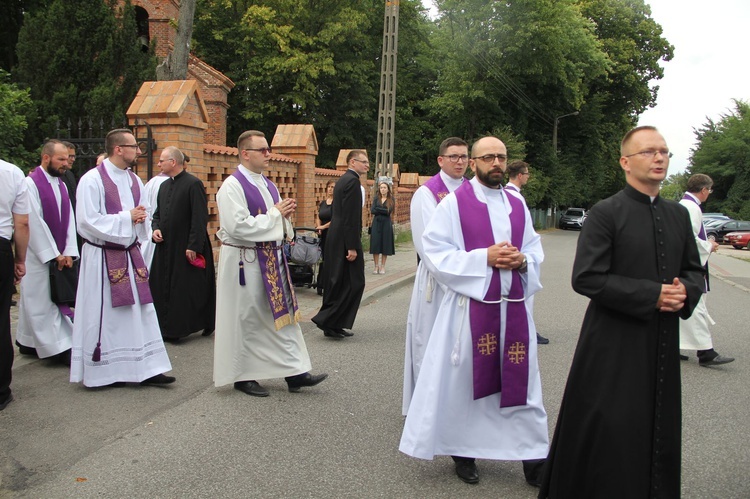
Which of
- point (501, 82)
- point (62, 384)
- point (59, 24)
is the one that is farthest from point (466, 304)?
point (501, 82)

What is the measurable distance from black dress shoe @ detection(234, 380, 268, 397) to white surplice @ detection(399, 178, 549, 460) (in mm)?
1890

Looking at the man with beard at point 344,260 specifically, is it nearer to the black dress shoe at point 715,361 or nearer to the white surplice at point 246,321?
the white surplice at point 246,321

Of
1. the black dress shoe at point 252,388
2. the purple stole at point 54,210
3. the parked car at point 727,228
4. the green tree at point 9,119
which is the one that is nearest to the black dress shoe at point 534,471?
the black dress shoe at point 252,388

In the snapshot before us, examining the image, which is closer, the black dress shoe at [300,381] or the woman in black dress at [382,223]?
the black dress shoe at [300,381]

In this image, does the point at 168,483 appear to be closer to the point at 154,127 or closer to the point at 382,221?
the point at 154,127

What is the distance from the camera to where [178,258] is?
7.19m

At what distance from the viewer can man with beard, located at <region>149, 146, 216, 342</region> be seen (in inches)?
280

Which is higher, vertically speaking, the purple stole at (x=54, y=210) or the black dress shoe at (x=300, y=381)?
the purple stole at (x=54, y=210)

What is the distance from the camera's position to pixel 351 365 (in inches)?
254

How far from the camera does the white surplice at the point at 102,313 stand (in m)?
5.27

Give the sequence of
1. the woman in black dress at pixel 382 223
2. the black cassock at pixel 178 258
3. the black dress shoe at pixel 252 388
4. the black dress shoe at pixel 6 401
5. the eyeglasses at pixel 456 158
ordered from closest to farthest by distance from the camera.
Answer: the black dress shoe at pixel 6 401 → the eyeglasses at pixel 456 158 → the black dress shoe at pixel 252 388 → the black cassock at pixel 178 258 → the woman in black dress at pixel 382 223

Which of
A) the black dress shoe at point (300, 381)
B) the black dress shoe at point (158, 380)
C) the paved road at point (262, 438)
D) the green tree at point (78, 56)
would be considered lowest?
the paved road at point (262, 438)

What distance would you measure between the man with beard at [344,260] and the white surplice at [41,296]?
2652 millimetres

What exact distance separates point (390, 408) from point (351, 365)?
1.37m
